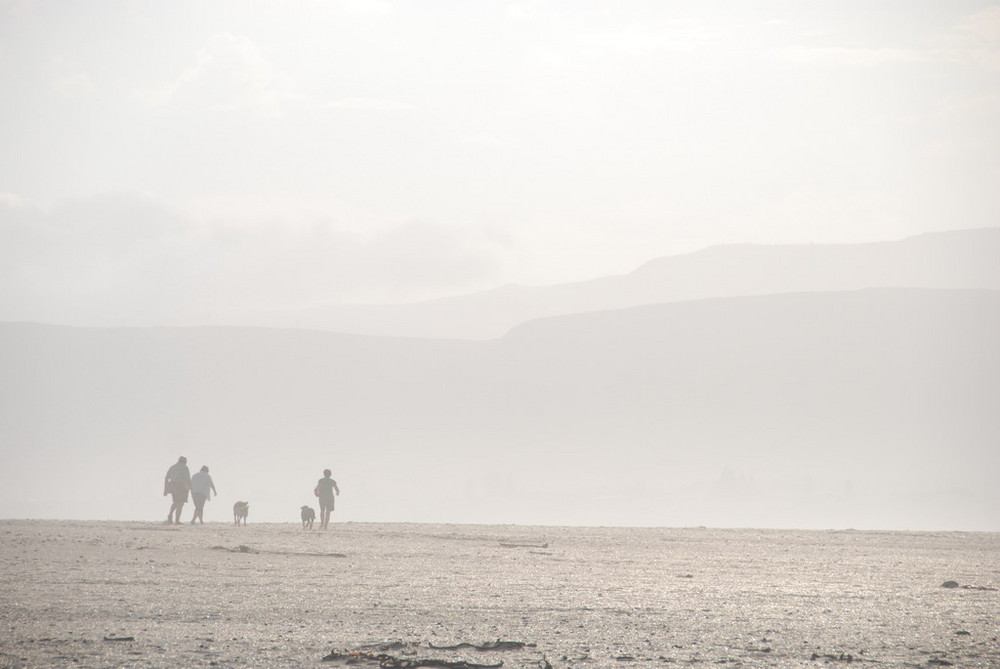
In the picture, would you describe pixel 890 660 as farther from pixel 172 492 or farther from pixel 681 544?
pixel 172 492

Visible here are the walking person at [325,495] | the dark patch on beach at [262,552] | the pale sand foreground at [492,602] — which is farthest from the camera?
the walking person at [325,495]

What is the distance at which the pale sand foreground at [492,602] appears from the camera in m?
12.9

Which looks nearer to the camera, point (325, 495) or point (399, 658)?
point (399, 658)

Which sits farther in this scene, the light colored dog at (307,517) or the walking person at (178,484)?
the walking person at (178,484)

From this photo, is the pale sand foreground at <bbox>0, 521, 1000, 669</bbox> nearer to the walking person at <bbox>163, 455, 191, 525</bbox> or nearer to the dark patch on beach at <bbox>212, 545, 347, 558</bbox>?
the dark patch on beach at <bbox>212, 545, 347, 558</bbox>

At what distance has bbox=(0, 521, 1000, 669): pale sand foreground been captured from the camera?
12.9 m

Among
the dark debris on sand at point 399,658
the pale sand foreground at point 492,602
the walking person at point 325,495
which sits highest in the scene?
the walking person at point 325,495

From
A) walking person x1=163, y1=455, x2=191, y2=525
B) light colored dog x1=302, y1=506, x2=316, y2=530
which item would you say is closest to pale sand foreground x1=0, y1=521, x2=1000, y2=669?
light colored dog x1=302, y1=506, x2=316, y2=530

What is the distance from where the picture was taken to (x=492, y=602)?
17.1 m

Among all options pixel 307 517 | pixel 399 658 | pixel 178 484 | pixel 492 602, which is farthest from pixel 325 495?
pixel 399 658

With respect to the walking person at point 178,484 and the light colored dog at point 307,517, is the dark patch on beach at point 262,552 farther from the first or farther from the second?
the walking person at point 178,484

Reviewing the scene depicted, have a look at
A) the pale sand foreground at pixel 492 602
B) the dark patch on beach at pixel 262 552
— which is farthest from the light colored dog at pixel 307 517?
the dark patch on beach at pixel 262 552

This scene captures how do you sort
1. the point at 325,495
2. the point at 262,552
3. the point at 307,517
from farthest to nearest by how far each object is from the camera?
1. the point at 307,517
2. the point at 325,495
3. the point at 262,552

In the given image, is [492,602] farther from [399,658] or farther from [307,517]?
[307,517]
